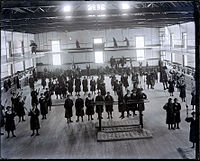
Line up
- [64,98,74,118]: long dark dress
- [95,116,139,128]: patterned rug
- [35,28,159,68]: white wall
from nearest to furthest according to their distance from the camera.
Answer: [95,116,139,128]: patterned rug < [64,98,74,118]: long dark dress < [35,28,159,68]: white wall

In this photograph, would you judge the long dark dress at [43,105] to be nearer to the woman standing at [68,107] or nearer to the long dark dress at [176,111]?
the woman standing at [68,107]

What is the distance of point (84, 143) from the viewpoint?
11406mm

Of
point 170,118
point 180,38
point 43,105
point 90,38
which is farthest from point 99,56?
point 170,118

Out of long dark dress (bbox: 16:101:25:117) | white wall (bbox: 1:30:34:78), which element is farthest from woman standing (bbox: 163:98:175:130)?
white wall (bbox: 1:30:34:78)

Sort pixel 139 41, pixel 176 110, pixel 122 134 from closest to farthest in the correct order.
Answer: pixel 122 134, pixel 176 110, pixel 139 41

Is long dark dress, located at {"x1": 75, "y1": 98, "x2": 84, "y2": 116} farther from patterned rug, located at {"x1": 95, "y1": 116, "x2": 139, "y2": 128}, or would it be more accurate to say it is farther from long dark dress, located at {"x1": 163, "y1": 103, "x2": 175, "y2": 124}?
long dark dress, located at {"x1": 163, "y1": 103, "x2": 175, "y2": 124}

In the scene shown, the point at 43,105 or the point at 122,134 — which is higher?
the point at 43,105

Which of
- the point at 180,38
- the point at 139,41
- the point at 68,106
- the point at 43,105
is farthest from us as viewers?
the point at 139,41

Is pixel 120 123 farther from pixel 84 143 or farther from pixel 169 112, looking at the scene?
pixel 84 143

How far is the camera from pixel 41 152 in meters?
10.6

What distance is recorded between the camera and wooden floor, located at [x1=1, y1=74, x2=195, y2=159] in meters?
10.2

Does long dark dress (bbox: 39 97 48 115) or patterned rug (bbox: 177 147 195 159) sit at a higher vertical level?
long dark dress (bbox: 39 97 48 115)

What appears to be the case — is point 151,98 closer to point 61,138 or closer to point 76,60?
point 61,138

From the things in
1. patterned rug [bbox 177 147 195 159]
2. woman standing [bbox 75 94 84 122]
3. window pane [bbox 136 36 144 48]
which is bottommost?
patterned rug [bbox 177 147 195 159]
